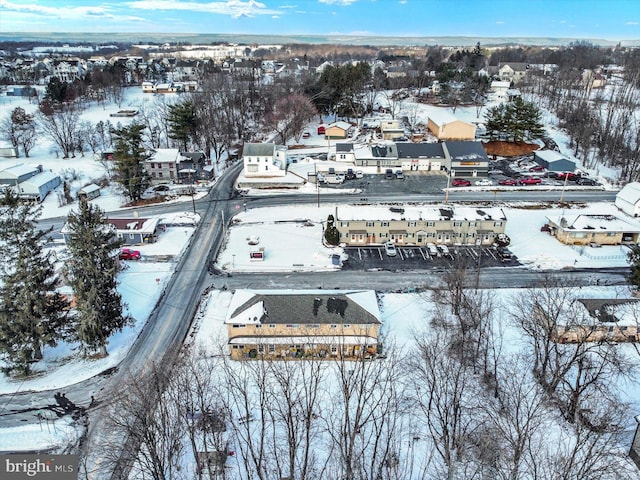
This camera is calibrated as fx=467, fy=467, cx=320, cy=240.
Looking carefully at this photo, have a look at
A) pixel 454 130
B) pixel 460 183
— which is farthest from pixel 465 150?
pixel 454 130

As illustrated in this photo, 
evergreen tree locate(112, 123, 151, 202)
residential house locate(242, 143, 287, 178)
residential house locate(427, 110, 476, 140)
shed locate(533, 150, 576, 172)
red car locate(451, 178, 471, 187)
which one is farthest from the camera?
residential house locate(427, 110, 476, 140)

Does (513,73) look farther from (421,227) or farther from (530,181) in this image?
(421,227)

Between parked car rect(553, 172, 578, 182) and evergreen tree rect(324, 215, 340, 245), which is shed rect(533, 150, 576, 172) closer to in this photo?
parked car rect(553, 172, 578, 182)

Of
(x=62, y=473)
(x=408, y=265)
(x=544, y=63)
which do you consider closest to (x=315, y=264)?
(x=408, y=265)

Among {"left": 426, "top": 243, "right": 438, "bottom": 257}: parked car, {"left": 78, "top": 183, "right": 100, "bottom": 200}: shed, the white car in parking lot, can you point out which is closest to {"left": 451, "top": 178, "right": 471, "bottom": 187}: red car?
the white car in parking lot

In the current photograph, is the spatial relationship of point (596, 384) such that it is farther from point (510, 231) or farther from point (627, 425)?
point (510, 231)

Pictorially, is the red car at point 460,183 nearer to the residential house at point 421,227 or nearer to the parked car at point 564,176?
the parked car at point 564,176
